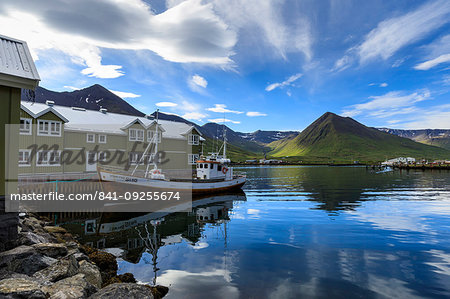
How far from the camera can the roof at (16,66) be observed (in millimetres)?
10094

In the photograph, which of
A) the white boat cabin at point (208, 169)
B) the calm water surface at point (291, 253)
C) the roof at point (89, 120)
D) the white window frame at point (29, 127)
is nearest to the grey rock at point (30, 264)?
the calm water surface at point (291, 253)

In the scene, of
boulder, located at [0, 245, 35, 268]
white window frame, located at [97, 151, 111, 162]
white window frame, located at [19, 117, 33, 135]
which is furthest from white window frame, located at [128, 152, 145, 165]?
boulder, located at [0, 245, 35, 268]

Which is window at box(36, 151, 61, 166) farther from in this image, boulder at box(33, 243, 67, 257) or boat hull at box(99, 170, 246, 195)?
boulder at box(33, 243, 67, 257)

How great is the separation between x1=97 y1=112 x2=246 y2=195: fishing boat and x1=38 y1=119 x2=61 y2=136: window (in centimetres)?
983

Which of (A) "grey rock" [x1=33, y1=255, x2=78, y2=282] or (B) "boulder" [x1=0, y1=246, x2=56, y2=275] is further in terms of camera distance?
(B) "boulder" [x1=0, y1=246, x2=56, y2=275]

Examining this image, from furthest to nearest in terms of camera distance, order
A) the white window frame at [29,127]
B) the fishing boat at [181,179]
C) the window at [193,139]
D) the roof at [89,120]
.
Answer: the window at [193,139] → the roof at [89,120] → the white window frame at [29,127] → the fishing boat at [181,179]

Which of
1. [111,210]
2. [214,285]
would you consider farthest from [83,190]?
[214,285]

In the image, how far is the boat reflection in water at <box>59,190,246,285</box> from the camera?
16.5 metres

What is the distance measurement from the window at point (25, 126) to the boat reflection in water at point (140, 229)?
17.2 m

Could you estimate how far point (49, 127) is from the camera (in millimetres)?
36875

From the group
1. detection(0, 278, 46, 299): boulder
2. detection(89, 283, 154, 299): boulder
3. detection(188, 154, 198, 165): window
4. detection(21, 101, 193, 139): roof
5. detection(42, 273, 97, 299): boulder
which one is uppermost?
detection(21, 101, 193, 139): roof

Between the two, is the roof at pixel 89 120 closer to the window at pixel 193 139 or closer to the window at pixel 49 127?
the window at pixel 49 127

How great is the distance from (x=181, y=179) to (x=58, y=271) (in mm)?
28210

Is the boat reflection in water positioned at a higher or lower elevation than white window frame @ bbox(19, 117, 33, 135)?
lower
